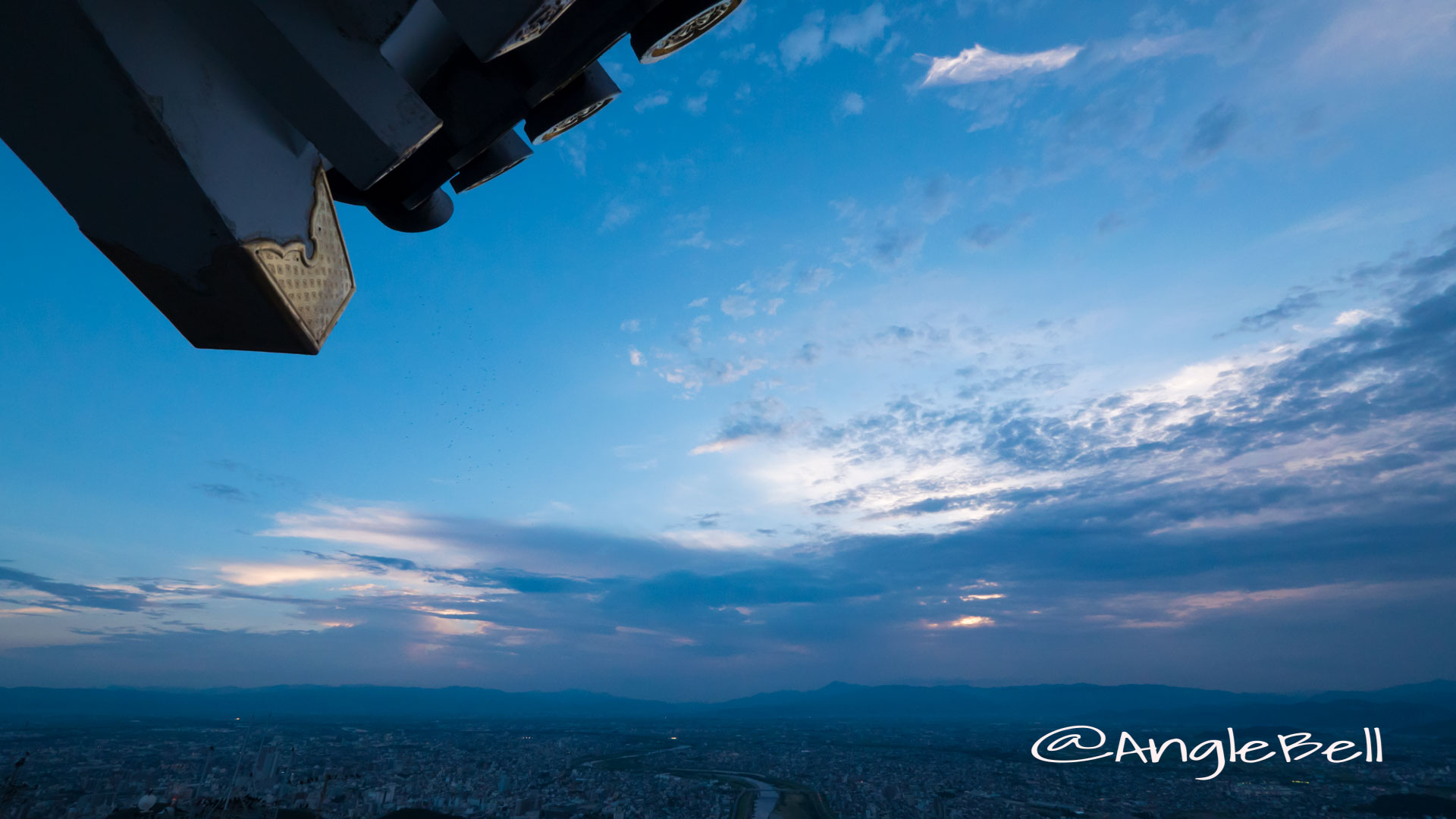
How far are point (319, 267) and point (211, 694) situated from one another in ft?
830

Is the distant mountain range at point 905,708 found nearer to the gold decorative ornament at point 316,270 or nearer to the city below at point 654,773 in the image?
the city below at point 654,773

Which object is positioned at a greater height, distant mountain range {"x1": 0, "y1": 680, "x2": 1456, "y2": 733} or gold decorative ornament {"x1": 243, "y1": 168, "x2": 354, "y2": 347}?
gold decorative ornament {"x1": 243, "y1": 168, "x2": 354, "y2": 347}

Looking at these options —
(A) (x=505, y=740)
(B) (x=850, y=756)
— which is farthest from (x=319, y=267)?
(A) (x=505, y=740)

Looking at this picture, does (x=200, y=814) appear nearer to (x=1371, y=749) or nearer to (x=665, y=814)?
(x=665, y=814)

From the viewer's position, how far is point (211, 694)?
174375 millimetres
